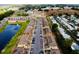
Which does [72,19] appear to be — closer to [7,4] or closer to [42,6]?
[42,6]

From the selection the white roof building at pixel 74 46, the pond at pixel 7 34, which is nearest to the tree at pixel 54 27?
the white roof building at pixel 74 46

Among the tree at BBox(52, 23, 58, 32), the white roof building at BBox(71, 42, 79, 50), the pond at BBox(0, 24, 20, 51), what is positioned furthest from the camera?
the tree at BBox(52, 23, 58, 32)

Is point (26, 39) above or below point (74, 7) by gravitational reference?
below

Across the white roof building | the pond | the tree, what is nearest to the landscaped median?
the pond

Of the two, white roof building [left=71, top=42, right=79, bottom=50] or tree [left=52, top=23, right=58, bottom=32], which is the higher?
tree [left=52, top=23, right=58, bottom=32]

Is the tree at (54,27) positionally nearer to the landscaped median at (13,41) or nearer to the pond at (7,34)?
the landscaped median at (13,41)

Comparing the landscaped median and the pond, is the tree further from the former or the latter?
the pond

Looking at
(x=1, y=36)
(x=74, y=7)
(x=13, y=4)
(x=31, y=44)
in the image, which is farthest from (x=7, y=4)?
(x=74, y=7)

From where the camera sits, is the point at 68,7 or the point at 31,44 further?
the point at 68,7
